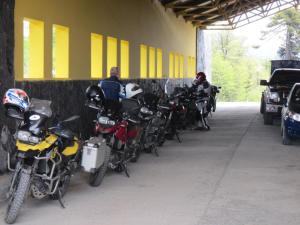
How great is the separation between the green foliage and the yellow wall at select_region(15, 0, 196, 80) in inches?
2056

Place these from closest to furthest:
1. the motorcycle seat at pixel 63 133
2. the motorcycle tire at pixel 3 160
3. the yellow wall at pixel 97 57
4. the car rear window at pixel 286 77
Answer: the motorcycle seat at pixel 63 133, the motorcycle tire at pixel 3 160, the yellow wall at pixel 97 57, the car rear window at pixel 286 77

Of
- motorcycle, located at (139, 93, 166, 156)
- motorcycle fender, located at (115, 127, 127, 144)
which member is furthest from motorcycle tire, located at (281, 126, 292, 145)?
motorcycle fender, located at (115, 127, 127, 144)

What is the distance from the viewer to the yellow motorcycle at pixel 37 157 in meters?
6.04

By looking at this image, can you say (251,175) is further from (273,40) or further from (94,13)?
(273,40)

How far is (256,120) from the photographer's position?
1973 cm

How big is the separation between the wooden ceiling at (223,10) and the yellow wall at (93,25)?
2.69 meters

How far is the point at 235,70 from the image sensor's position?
82625 mm

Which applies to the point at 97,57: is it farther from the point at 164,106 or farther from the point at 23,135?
the point at 23,135

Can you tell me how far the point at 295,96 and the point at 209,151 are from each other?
9.75 ft

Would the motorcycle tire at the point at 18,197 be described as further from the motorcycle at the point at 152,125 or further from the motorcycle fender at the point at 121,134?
the motorcycle at the point at 152,125

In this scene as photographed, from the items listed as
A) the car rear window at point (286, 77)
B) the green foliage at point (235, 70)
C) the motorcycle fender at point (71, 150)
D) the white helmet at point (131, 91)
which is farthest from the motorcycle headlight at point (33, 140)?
the green foliage at point (235, 70)

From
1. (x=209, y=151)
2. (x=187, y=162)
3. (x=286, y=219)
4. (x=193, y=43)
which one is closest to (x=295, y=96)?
(x=209, y=151)

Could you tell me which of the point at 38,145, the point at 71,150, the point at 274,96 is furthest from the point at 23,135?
the point at 274,96

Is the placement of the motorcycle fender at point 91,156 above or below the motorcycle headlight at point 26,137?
below
